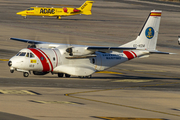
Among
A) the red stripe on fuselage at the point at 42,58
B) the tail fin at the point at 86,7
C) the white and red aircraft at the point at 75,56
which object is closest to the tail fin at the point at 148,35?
the white and red aircraft at the point at 75,56

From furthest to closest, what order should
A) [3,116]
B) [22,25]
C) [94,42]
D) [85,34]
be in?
[22,25], [85,34], [94,42], [3,116]

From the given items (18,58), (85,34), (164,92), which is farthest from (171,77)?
(85,34)

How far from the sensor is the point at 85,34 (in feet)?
274

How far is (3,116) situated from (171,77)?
25.8 meters

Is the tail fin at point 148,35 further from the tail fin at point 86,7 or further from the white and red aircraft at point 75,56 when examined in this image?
the tail fin at point 86,7

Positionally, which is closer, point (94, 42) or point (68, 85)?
point (68, 85)

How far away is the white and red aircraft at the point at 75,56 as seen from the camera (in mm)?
35562

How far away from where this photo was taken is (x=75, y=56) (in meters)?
37.2

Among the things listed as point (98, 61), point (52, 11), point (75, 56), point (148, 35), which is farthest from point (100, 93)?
point (52, 11)

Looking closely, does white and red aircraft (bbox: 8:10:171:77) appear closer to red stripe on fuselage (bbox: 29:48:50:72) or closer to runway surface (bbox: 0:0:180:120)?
red stripe on fuselage (bbox: 29:48:50:72)

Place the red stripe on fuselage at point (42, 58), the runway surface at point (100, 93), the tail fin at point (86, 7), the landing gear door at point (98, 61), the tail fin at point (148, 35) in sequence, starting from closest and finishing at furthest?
the runway surface at point (100, 93) < the red stripe on fuselage at point (42, 58) < the landing gear door at point (98, 61) < the tail fin at point (148, 35) < the tail fin at point (86, 7)

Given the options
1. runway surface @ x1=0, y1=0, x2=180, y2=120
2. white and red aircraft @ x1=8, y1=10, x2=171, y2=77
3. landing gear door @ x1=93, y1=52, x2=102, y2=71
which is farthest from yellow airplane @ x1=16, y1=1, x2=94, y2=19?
landing gear door @ x1=93, y1=52, x2=102, y2=71

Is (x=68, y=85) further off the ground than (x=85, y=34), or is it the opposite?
(x=85, y=34)

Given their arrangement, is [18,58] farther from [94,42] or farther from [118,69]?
[94,42]
